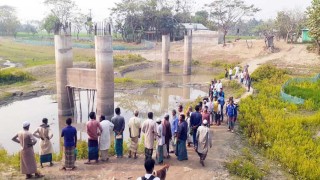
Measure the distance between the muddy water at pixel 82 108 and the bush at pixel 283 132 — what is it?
5.99 meters

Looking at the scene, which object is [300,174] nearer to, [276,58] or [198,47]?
[276,58]

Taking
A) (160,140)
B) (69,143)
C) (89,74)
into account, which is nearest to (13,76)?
(89,74)

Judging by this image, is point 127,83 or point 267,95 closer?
point 267,95

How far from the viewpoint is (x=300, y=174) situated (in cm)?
979

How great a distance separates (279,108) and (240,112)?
2706 mm

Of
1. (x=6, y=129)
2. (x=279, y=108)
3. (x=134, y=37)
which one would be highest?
(x=134, y=37)

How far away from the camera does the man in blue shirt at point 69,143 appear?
28.7 ft

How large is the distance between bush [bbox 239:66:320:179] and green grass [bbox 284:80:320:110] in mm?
822

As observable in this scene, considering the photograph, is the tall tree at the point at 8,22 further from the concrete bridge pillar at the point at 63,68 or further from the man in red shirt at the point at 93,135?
the man in red shirt at the point at 93,135

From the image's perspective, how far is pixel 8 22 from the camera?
3049 inches

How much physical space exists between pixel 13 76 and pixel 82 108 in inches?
384

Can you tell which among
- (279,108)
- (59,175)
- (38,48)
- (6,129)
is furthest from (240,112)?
(38,48)

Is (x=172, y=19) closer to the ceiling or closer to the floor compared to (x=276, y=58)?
closer to the ceiling

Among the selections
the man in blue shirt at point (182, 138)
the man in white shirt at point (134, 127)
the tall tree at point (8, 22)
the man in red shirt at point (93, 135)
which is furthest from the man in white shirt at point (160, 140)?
the tall tree at point (8, 22)
